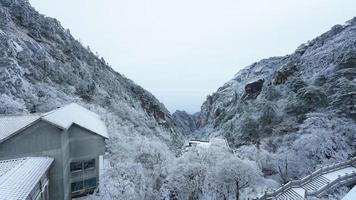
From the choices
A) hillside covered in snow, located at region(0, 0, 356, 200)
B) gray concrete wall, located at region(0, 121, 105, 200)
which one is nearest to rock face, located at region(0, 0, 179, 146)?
hillside covered in snow, located at region(0, 0, 356, 200)

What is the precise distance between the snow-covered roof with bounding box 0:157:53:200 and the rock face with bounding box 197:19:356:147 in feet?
118

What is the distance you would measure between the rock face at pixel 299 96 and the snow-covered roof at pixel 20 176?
118 feet

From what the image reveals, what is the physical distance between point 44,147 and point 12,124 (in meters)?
2.98

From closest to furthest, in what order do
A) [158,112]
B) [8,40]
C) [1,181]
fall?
[1,181]
[8,40]
[158,112]

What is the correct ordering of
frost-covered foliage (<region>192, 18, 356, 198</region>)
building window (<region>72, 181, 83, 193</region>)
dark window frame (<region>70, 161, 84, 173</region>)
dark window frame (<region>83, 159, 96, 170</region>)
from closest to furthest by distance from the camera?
dark window frame (<region>70, 161, 84, 173</region>) < building window (<region>72, 181, 83, 193</region>) < dark window frame (<region>83, 159, 96, 170</region>) < frost-covered foliage (<region>192, 18, 356, 198</region>)

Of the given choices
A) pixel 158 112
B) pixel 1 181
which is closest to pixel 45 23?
pixel 158 112

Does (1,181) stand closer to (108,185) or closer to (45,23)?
(108,185)

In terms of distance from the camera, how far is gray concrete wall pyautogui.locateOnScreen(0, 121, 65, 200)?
21625mm

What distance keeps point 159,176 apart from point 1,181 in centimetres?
1594

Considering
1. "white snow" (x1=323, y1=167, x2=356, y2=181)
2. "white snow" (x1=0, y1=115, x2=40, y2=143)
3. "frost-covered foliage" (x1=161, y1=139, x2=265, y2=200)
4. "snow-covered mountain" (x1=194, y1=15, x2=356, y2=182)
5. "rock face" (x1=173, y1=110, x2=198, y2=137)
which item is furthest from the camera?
"rock face" (x1=173, y1=110, x2=198, y2=137)

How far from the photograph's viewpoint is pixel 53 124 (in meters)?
22.0

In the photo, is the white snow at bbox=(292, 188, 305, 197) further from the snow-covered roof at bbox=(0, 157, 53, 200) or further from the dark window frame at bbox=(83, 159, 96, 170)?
the snow-covered roof at bbox=(0, 157, 53, 200)

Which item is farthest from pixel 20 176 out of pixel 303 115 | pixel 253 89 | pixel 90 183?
pixel 253 89

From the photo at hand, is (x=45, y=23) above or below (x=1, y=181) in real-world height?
above
